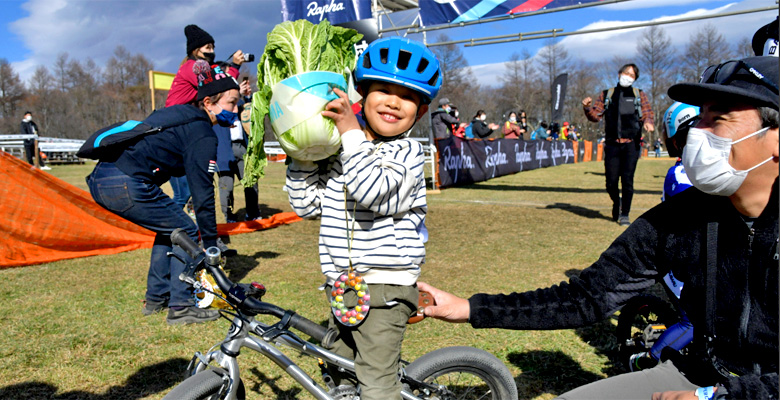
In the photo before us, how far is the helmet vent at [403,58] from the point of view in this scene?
225 centimetres

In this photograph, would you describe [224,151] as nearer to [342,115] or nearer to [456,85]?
[342,115]

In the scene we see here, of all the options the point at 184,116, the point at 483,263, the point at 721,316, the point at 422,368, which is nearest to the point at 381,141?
the point at 422,368

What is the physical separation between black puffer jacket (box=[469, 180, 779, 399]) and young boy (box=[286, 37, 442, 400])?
1.26 ft

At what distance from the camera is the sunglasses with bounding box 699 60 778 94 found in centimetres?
170

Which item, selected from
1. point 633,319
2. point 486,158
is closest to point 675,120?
point 633,319

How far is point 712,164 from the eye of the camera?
1.79 meters

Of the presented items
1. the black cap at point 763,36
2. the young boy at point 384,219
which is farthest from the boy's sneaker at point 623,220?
the young boy at point 384,219

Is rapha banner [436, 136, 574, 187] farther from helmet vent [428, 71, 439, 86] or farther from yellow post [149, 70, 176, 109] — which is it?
helmet vent [428, 71, 439, 86]

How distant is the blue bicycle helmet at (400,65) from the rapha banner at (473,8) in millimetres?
9833

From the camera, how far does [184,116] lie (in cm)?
459

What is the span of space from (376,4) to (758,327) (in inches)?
447

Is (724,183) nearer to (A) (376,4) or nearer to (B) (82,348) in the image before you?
(B) (82,348)

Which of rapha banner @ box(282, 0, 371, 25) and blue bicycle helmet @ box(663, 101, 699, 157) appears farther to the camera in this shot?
rapha banner @ box(282, 0, 371, 25)

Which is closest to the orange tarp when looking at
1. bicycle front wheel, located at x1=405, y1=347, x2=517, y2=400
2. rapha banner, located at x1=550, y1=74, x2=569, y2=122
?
bicycle front wheel, located at x1=405, y1=347, x2=517, y2=400
